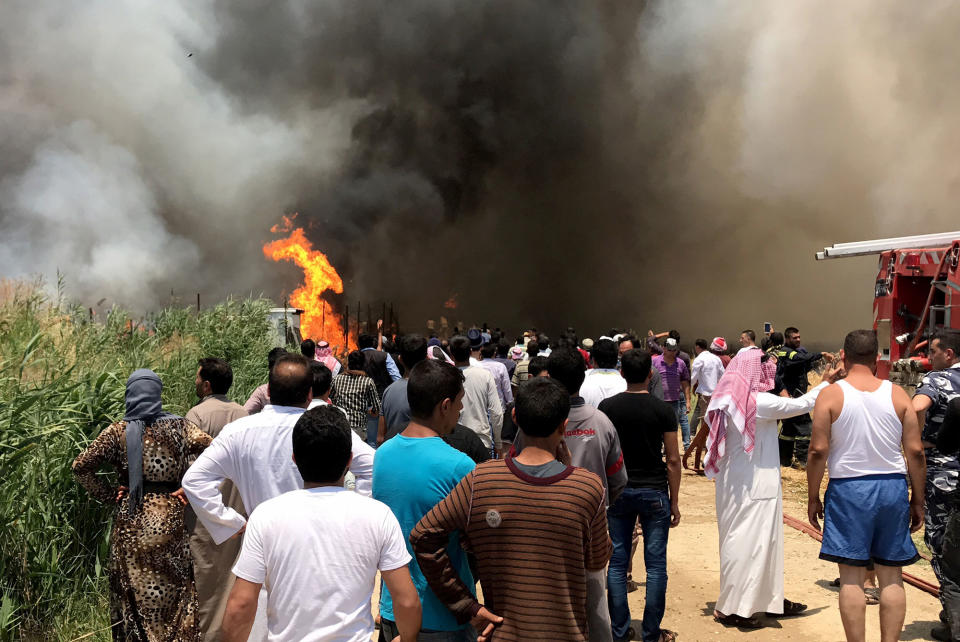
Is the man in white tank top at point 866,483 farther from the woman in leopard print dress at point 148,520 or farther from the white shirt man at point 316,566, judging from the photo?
the woman in leopard print dress at point 148,520

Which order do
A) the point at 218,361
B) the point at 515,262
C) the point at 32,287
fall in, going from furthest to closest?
the point at 515,262, the point at 32,287, the point at 218,361

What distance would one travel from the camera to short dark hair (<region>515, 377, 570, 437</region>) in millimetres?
2438

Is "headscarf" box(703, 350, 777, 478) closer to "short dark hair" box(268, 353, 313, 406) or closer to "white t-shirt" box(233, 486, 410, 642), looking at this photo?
"short dark hair" box(268, 353, 313, 406)

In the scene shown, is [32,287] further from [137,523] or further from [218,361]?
[137,523]

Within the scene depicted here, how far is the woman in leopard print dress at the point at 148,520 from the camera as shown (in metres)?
3.28

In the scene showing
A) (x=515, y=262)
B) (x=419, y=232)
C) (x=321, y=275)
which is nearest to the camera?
(x=321, y=275)

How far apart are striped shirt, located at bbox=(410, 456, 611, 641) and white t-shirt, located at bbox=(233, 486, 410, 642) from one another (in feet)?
0.94

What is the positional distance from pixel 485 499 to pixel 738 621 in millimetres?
3201

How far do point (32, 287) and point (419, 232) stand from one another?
16.5m

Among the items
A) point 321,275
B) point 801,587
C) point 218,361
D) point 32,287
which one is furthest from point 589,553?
point 321,275

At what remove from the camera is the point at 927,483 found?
178 inches

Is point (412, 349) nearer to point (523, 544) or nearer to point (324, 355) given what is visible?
point (523, 544)

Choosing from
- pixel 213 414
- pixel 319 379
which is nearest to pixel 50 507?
pixel 213 414

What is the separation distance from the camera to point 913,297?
9.81 metres
